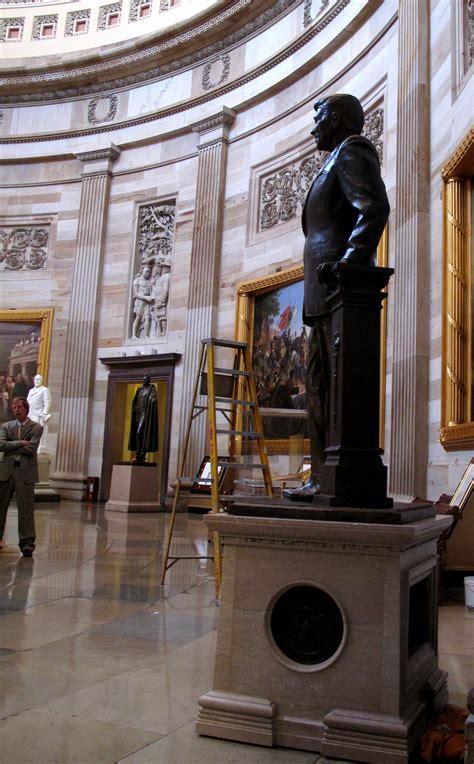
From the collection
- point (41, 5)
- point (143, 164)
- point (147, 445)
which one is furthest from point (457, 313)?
point (41, 5)

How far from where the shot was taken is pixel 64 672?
3271 millimetres

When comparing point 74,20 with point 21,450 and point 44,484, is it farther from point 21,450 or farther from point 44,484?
point 21,450

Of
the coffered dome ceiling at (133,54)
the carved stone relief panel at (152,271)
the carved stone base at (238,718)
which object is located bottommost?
the carved stone base at (238,718)

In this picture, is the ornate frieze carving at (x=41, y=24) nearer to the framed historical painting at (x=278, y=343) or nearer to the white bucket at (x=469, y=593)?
the framed historical painting at (x=278, y=343)

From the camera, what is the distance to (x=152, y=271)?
18.1 metres

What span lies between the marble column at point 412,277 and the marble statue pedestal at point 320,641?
622 cm

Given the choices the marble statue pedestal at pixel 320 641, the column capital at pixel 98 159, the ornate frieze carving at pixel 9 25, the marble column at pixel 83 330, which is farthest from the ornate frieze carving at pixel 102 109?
the marble statue pedestal at pixel 320 641

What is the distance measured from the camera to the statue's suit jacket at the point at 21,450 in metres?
7.54

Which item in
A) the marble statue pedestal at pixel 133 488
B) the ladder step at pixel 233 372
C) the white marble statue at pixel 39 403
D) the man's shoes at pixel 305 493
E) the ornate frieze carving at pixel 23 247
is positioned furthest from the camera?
the ornate frieze carving at pixel 23 247

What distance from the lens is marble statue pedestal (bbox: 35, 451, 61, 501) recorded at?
1581cm

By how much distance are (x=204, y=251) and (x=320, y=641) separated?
1460 centimetres

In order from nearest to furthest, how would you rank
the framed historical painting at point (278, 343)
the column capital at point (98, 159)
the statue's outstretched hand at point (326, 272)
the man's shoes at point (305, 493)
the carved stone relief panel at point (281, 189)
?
the statue's outstretched hand at point (326, 272) → the man's shoes at point (305, 493) → the framed historical painting at point (278, 343) → the carved stone relief panel at point (281, 189) → the column capital at point (98, 159)

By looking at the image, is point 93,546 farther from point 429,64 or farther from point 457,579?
point 429,64

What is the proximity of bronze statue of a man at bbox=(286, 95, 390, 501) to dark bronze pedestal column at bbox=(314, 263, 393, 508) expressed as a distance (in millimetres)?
178
